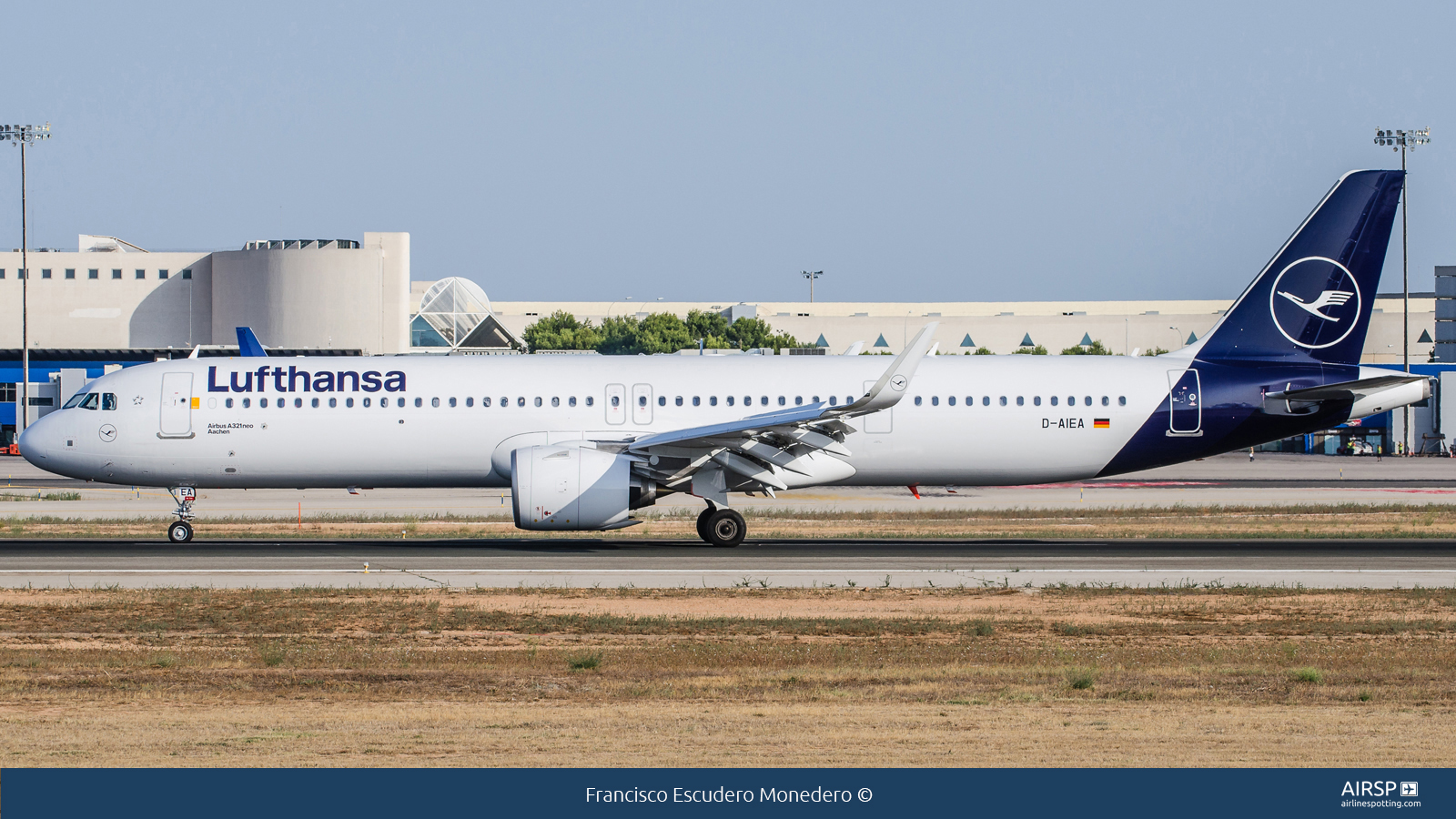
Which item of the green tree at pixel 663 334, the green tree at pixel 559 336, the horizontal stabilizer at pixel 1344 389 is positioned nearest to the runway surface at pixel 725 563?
the horizontal stabilizer at pixel 1344 389

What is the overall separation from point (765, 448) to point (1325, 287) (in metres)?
13.3

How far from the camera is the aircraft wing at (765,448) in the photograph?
88.0 ft

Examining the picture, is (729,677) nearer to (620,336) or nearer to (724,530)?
(724,530)

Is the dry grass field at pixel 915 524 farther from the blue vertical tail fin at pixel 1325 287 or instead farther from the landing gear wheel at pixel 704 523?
the blue vertical tail fin at pixel 1325 287

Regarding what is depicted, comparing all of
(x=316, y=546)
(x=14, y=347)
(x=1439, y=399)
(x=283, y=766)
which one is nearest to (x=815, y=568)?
(x=316, y=546)

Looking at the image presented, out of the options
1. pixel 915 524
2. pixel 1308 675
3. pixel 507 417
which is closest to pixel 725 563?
pixel 507 417

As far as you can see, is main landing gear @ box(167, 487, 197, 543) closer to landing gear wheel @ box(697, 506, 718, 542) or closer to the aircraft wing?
the aircraft wing

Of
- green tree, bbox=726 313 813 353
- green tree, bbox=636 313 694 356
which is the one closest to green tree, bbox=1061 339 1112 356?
green tree, bbox=726 313 813 353

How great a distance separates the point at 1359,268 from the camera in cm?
3148

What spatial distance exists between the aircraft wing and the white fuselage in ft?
4.09

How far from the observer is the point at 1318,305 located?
3142cm

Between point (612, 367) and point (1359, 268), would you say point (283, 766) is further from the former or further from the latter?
point (1359, 268)

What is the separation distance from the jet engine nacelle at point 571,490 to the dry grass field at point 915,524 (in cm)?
440

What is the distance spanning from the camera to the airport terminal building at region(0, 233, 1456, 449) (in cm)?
11838
